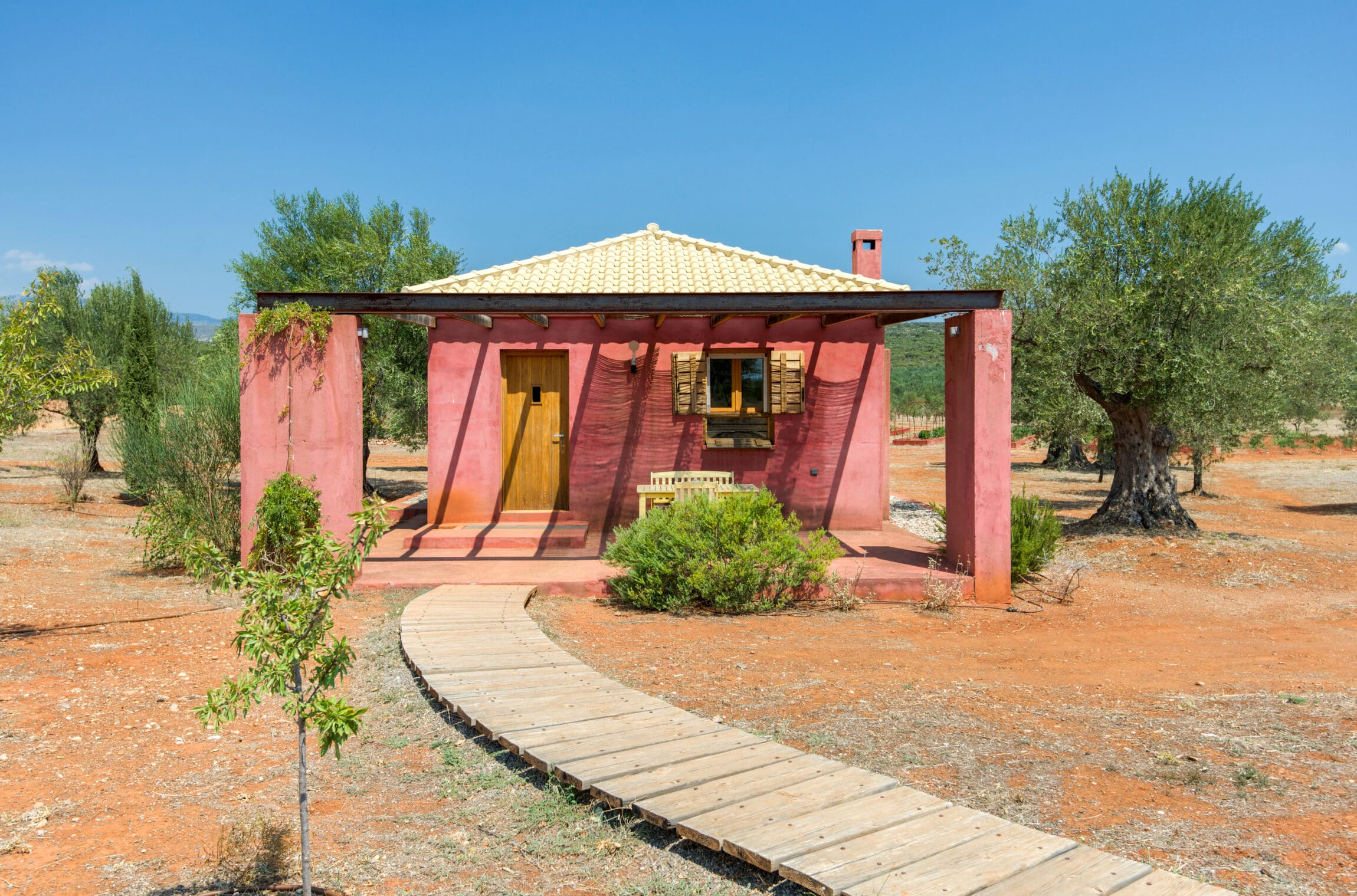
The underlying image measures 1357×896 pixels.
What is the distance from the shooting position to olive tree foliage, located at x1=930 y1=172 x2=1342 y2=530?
10781 mm

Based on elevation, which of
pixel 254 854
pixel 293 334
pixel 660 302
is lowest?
pixel 254 854

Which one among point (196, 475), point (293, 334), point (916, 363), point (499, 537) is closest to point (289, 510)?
point (293, 334)

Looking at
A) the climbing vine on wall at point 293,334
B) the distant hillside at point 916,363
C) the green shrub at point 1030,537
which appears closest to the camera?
the climbing vine on wall at point 293,334

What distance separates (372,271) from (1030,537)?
38.4 feet

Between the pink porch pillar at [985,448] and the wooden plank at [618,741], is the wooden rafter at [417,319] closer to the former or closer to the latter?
the pink porch pillar at [985,448]

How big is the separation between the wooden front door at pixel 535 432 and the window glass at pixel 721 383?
1.84 meters

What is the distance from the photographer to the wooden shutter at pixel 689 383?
10.2 m

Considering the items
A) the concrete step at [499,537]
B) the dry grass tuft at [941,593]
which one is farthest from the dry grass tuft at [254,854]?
the concrete step at [499,537]

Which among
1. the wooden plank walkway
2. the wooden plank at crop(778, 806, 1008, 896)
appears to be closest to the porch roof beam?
the wooden plank walkway

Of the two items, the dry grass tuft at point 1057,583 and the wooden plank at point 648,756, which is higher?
the wooden plank at point 648,756

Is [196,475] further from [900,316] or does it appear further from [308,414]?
[900,316]

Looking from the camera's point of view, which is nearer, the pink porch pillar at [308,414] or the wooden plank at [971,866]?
the wooden plank at [971,866]

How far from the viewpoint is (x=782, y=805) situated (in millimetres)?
3129

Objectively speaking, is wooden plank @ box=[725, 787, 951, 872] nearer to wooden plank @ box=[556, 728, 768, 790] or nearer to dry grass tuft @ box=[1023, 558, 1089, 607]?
wooden plank @ box=[556, 728, 768, 790]
